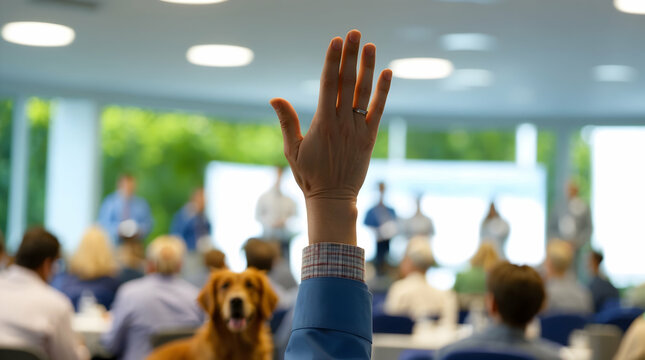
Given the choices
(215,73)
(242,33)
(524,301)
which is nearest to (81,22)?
(242,33)

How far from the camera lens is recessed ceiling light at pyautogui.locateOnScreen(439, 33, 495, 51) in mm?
7441

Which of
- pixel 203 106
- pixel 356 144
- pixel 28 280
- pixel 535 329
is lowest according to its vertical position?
pixel 535 329

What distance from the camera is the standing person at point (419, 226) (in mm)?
11969

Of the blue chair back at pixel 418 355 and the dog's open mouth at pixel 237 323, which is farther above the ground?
the dog's open mouth at pixel 237 323

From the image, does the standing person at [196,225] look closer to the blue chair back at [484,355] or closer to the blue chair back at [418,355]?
the blue chair back at [418,355]

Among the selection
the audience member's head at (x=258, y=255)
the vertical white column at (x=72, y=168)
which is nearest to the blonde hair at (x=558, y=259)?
the audience member's head at (x=258, y=255)

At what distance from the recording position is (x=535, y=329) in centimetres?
621

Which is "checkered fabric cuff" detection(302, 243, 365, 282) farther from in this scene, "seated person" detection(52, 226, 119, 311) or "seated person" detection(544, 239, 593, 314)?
"seated person" detection(544, 239, 593, 314)

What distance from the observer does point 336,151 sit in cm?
94

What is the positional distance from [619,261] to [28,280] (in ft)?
35.9

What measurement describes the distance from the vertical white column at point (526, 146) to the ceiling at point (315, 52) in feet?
1.51

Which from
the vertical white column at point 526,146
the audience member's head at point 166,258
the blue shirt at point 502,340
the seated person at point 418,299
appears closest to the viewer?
the blue shirt at point 502,340

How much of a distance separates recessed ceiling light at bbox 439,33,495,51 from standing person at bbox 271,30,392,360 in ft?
21.8

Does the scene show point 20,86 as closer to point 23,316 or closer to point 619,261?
point 23,316
